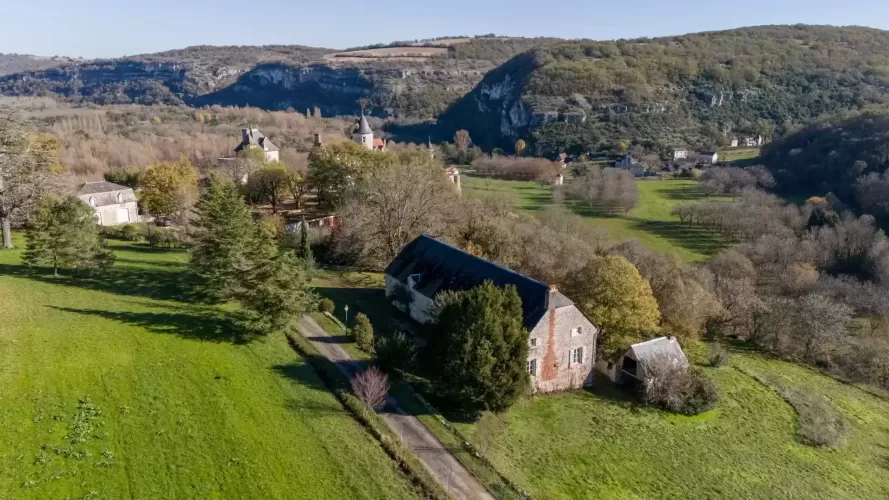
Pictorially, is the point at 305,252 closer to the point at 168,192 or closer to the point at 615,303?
the point at 168,192

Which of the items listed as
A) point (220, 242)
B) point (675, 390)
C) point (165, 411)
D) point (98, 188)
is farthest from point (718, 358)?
point (98, 188)

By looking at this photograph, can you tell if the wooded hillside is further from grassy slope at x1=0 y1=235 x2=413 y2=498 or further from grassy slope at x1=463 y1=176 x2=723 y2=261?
grassy slope at x1=0 y1=235 x2=413 y2=498

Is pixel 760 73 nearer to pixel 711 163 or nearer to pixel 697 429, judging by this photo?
pixel 711 163

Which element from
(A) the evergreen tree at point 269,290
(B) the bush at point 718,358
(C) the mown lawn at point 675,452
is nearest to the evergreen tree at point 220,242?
(A) the evergreen tree at point 269,290

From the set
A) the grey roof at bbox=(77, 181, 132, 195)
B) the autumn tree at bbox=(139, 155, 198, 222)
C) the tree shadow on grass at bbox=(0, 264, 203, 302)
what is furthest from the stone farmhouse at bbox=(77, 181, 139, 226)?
the tree shadow on grass at bbox=(0, 264, 203, 302)

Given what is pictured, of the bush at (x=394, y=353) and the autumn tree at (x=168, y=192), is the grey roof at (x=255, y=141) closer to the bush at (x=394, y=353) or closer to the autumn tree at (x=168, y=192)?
the autumn tree at (x=168, y=192)
